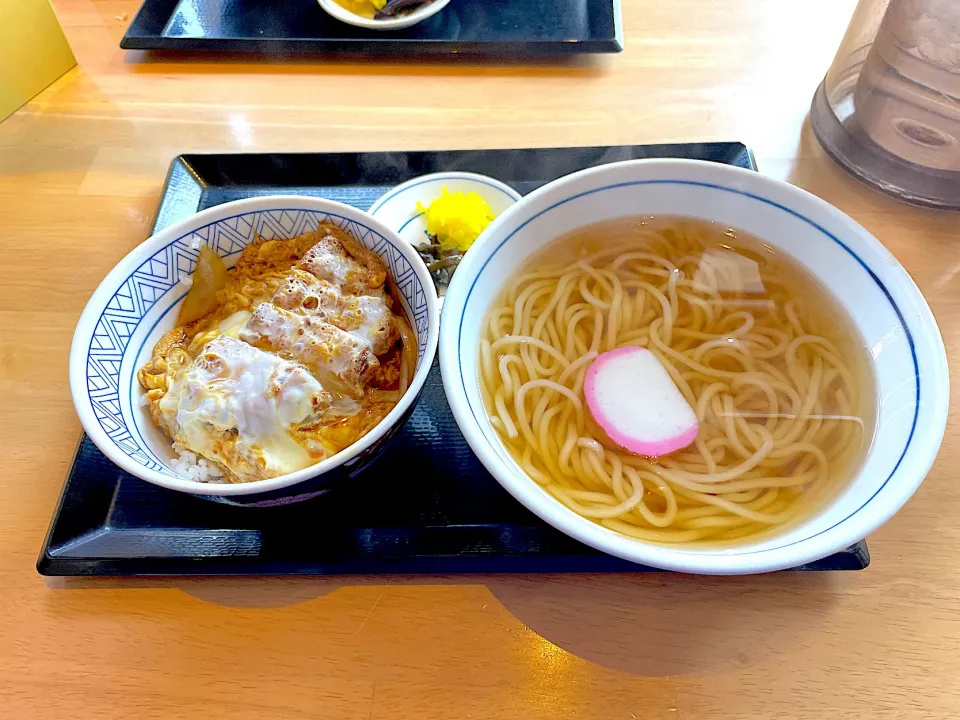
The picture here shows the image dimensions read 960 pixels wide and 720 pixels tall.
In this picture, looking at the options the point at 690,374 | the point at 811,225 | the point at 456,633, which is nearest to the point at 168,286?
the point at 456,633

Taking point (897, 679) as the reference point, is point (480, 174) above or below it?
above

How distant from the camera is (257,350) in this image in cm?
96

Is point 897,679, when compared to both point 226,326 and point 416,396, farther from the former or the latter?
point 226,326

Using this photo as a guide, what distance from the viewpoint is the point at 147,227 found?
4.64 ft

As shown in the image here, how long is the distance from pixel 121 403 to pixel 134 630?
1.07 ft

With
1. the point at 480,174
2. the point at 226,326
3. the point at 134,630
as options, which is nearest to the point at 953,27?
the point at 480,174

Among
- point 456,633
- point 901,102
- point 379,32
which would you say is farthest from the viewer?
point 379,32

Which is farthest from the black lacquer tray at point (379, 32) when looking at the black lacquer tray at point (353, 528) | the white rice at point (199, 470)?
the white rice at point (199, 470)

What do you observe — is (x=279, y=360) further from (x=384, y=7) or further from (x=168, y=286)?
(x=384, y=7)

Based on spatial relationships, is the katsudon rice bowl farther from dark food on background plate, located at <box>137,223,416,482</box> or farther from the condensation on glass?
the condensation on glass

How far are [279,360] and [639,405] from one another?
57 cm

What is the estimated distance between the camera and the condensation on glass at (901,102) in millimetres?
1284

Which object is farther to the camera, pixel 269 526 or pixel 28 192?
pixel 28 192

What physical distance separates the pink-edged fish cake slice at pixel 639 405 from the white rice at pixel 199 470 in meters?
0.58
